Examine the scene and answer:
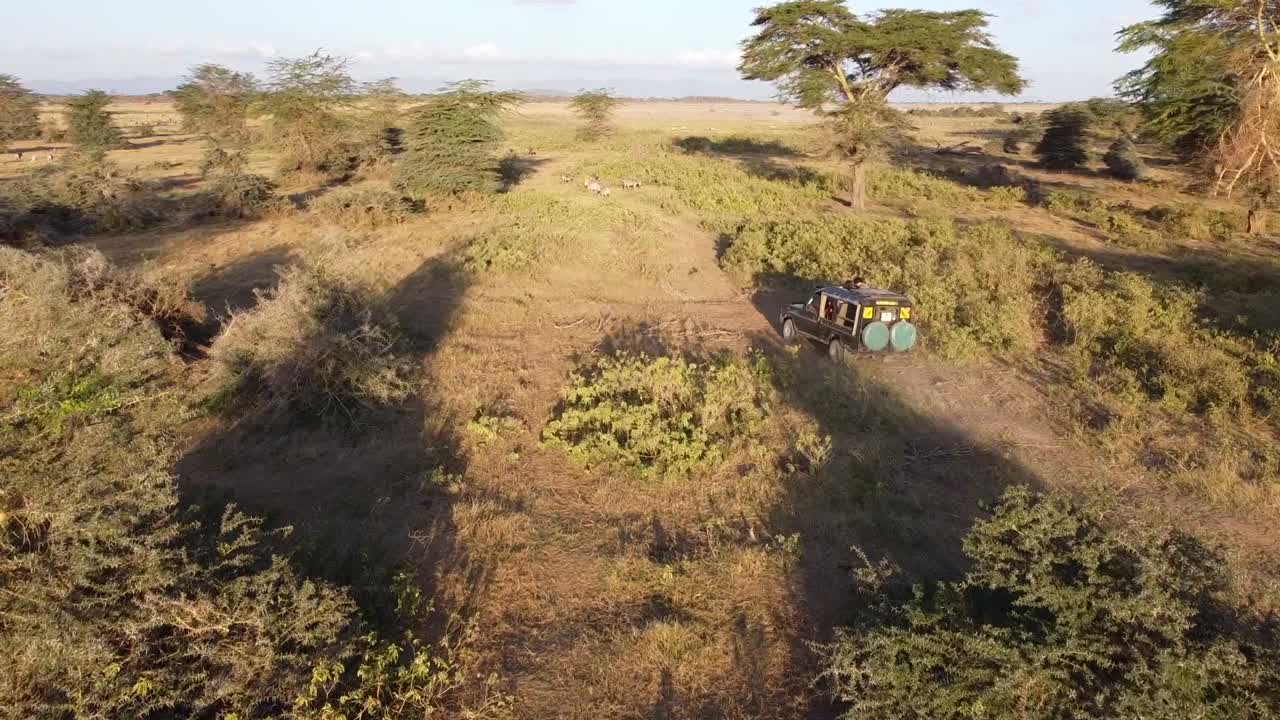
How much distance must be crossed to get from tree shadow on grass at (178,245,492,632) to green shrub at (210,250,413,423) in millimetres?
195

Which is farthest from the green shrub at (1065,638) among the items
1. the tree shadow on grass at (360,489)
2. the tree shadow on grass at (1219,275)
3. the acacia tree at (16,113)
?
the acacia tree at (16,113)

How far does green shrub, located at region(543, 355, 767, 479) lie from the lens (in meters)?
8.26

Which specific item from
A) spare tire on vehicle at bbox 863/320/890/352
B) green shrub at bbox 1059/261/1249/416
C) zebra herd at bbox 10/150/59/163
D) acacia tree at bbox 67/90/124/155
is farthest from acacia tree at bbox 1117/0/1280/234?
acacia tree at bbox 67/90/124/155

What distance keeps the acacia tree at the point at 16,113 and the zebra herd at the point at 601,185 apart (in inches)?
1290

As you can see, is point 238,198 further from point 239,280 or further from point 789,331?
point 789,331

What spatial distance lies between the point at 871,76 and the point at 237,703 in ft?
87.4

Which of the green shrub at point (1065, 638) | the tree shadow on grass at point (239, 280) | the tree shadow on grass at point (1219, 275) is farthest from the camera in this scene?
the tree shadow on grass at point (239, 280)

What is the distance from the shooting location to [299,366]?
9.22 metres

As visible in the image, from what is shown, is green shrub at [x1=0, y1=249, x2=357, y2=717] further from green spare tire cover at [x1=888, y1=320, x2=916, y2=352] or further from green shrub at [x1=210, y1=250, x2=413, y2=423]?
green spare tire cover at [x1=888, y1=320, x2=916, y2=352]

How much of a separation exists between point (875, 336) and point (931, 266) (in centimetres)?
486

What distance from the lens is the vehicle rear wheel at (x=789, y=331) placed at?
1238cm

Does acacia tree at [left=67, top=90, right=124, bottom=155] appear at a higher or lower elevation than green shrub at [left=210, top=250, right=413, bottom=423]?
higher

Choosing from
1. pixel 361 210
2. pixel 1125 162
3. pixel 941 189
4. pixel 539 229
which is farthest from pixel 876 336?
pixel 1125 162

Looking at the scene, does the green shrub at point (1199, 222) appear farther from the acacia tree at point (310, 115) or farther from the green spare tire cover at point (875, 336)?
the acacia tree at point (310, 115)
